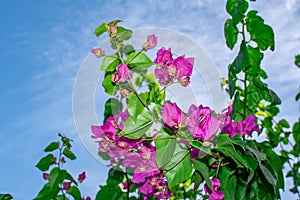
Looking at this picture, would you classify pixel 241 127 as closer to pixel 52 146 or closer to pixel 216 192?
pixel 216 192

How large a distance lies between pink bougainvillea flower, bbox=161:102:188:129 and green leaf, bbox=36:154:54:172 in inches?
33.5

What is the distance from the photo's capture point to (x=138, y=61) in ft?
3.28

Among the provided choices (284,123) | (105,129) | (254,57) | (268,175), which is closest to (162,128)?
(105,129)

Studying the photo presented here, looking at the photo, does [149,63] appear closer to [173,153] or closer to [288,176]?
[173,153]

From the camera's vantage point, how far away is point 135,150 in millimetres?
1043

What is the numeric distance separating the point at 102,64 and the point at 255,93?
0.91 meters

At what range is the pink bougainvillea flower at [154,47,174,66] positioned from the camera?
1.01 m

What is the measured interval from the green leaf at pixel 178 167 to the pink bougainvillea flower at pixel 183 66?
0.60 feet

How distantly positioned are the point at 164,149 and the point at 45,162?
85 cm

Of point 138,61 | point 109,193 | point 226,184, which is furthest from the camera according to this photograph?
point 109,193

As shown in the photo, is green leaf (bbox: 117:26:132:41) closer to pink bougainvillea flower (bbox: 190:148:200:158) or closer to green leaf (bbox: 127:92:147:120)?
green leaf (bbox: 127:92:147:120)

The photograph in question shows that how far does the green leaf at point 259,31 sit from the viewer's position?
155cm

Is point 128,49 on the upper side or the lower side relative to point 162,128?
upper

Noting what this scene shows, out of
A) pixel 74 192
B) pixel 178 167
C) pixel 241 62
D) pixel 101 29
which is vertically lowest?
pixel 178 167
